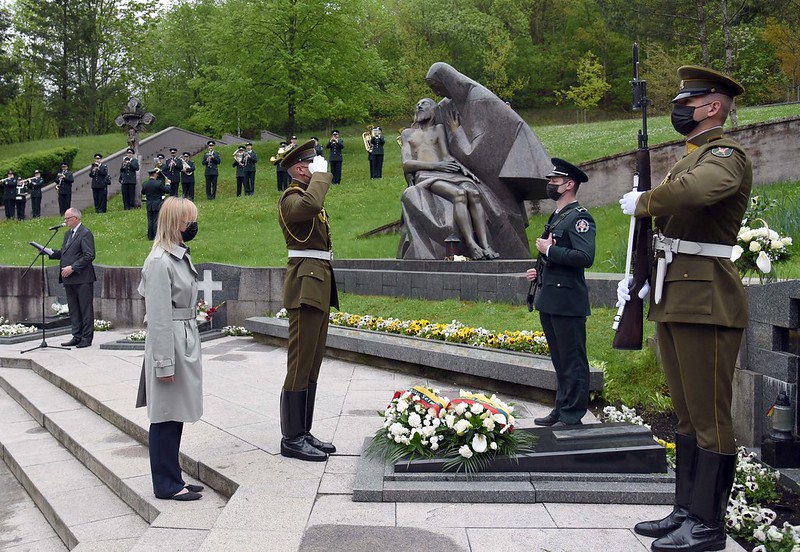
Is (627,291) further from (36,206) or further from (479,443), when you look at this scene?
(36,206)

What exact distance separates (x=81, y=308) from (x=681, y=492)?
34.6 ft

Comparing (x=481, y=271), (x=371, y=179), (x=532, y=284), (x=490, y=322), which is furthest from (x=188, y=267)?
(x=371, y=179)

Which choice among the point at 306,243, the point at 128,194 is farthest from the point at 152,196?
the point at 306,243

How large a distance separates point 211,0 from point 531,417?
56123 millimetres

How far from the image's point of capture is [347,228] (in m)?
19.6

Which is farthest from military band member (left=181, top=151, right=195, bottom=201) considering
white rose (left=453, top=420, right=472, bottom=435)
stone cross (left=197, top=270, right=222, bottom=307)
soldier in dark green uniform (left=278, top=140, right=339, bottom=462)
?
white rose (left=453, top=420, right=472, bottom=435)

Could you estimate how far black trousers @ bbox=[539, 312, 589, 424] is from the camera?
529cm

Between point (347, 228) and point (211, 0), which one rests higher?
point (211, 0)

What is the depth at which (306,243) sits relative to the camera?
5.06 metres

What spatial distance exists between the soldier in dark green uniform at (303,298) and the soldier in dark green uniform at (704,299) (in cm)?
226

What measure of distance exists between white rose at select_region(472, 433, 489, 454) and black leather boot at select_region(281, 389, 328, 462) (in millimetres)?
1172

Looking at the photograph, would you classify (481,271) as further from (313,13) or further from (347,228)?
(313,13)

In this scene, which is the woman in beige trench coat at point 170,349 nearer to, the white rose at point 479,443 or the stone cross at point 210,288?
the white rose at point 479,443

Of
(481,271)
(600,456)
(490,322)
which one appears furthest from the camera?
(481,271)
